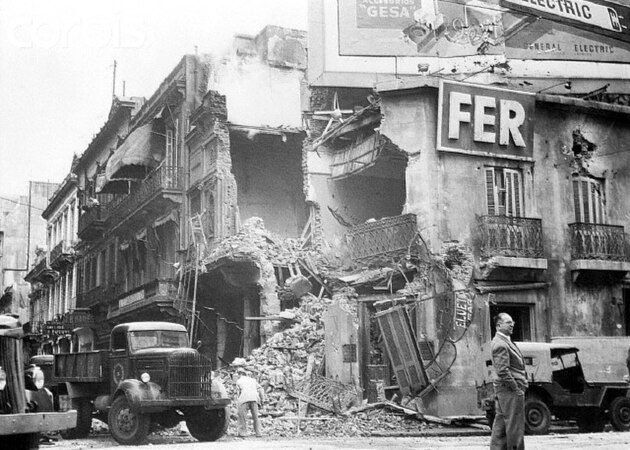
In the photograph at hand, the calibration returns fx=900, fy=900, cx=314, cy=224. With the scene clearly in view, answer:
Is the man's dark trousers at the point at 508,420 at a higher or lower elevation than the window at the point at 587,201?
lower

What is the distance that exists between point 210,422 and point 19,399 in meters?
8.61

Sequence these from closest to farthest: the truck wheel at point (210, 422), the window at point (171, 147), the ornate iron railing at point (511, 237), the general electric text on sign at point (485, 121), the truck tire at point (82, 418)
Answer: the truck wheel at point (210, 422), the truck tire at point (82, 418), the ornate iron railing at point (511, 237), the general electric text on sign at point (485, 121), the window at point (171, 147)

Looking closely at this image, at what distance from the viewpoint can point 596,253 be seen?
2372cm

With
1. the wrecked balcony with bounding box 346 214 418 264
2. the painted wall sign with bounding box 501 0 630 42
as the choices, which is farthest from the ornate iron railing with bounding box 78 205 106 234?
the painted wall sign with bounding box 501 0 630 42

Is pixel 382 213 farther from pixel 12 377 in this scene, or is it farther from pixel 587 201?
pixel 12 377

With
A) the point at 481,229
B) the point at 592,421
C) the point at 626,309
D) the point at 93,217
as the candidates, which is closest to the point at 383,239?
the point at 481,229

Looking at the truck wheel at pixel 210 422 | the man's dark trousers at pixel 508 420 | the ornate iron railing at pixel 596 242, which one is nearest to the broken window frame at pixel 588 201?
the ornate iron railing at pixel 596 242

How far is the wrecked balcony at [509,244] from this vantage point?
22328 mm

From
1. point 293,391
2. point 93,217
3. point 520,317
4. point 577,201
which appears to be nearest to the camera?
point 293,391

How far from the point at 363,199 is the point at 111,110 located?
1561 cm

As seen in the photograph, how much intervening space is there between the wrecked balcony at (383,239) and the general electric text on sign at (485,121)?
7.11 feet

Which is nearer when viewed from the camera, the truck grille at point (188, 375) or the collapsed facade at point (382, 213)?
the truck grille at point (188, 375)

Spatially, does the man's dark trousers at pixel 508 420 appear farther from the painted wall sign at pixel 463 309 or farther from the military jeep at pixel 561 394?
the painted wall sign at pixel 463 309

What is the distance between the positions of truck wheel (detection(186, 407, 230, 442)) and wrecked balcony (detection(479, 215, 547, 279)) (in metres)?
8.51
